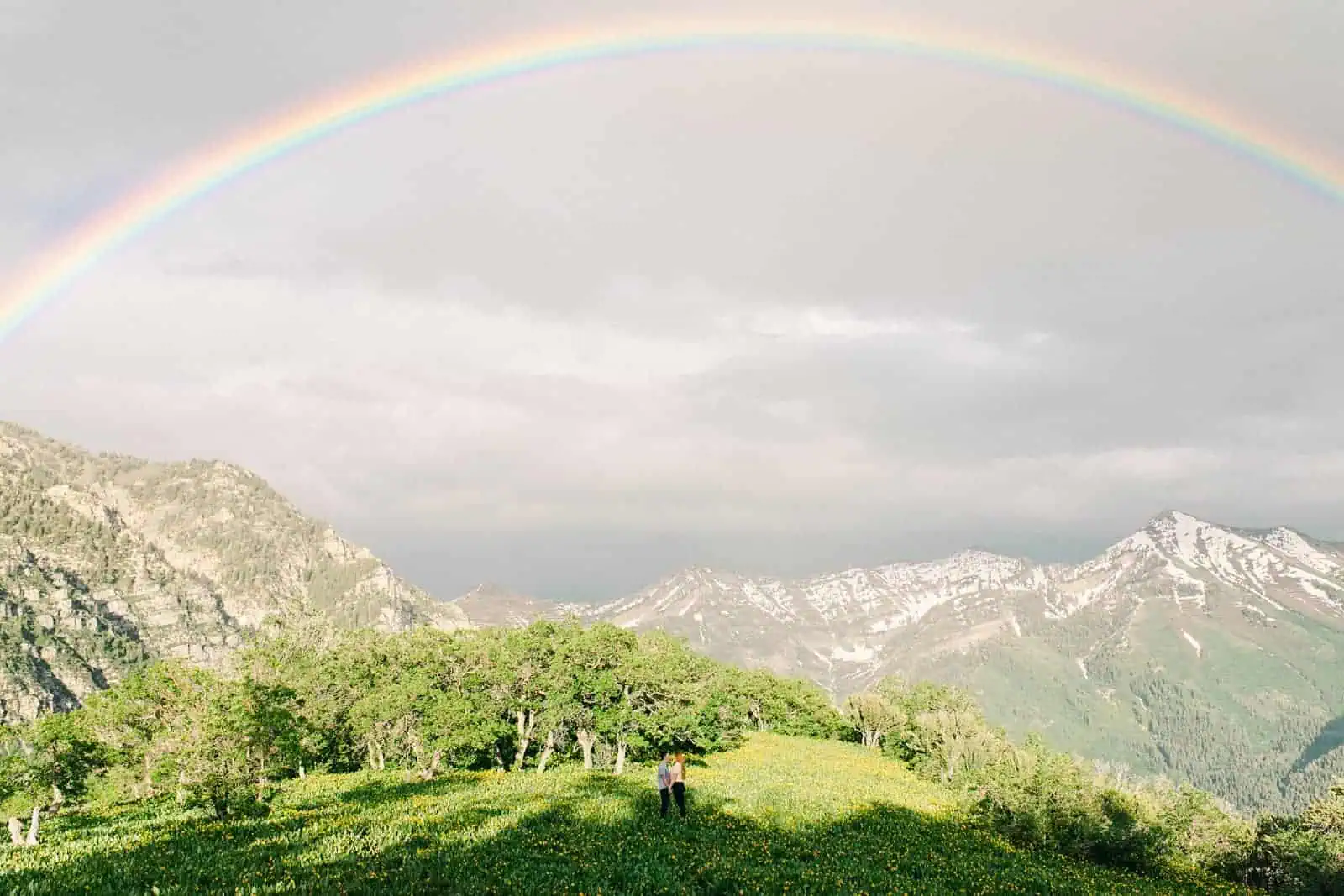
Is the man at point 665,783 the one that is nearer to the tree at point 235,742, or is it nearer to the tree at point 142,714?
the tree at point 235,742

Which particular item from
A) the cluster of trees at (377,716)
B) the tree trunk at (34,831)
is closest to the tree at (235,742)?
the cluster of trees at (377,716)

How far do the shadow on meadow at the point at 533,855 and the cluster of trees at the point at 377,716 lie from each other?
2.66 metres

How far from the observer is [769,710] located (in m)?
124

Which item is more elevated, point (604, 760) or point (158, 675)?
point (158, 675)

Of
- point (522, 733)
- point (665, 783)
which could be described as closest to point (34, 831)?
point (665, 783)

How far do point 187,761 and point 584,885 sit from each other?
1875 centimetres

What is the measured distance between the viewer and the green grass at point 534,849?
52.7 feet

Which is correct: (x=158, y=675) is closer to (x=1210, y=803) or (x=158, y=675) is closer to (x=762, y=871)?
(x=762, y=871)

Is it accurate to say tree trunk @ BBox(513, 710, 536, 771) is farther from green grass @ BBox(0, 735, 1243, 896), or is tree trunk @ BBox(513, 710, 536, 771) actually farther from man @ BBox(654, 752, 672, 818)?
man @ BBox(654, 752, 672, 818)

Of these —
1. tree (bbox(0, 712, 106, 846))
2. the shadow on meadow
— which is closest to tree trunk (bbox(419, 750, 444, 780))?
the shadow on meadow

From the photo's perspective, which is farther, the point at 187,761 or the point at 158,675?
the point at 158,675

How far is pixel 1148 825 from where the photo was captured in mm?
38062

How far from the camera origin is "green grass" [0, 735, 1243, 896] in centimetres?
1608

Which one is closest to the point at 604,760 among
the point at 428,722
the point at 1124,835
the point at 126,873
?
the point at 428,722
